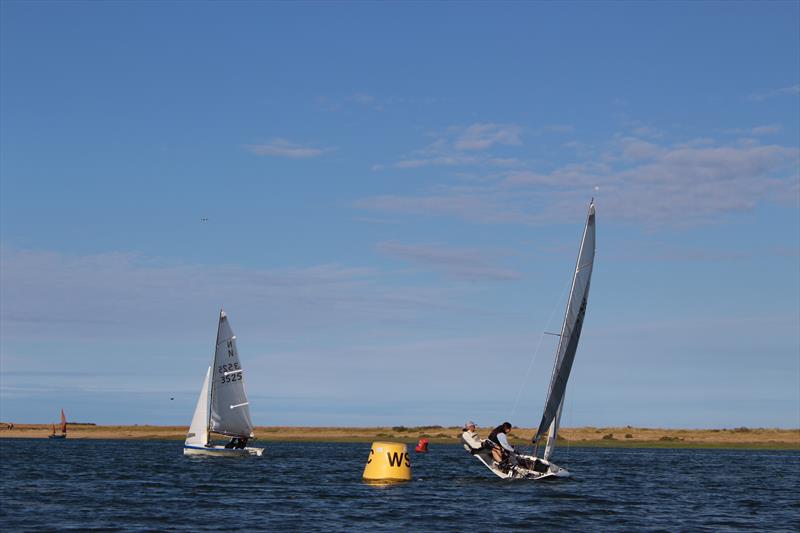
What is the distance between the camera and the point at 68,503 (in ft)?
122

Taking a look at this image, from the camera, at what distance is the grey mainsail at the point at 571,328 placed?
4484 cm

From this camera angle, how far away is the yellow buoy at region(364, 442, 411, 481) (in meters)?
44.6

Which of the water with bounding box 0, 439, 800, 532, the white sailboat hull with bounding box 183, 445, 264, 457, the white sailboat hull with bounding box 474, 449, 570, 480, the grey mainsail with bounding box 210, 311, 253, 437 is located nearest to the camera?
the water with bounding box 0, 439, 800, 532

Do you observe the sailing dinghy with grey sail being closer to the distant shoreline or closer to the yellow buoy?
the yellow buoy

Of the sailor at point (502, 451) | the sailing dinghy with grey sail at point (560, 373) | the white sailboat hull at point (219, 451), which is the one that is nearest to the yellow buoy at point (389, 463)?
the sailing dinghy with grey sail at point (560, 373)

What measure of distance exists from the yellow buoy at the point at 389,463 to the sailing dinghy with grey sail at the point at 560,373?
3586 millimetres

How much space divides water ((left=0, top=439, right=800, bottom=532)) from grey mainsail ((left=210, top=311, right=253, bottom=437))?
15399mm

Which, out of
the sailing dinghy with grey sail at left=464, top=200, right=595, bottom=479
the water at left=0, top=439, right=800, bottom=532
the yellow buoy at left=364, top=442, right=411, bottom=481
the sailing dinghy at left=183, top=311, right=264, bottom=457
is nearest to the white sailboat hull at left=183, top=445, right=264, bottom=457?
the sailing dinghy at left=183, top=311, right=264, bottom=457

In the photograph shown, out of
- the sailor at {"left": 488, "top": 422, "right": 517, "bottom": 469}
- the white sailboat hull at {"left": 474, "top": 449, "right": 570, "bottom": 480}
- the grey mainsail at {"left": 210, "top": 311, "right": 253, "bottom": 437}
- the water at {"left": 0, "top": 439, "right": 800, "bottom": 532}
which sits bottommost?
the water at {"left": 0, "top": 439, "right": 800, "bottom": 532}

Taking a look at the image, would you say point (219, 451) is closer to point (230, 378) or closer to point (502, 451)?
point (230, 378)

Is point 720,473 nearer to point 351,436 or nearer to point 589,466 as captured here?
point 589,466

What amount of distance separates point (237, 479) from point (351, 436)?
108m

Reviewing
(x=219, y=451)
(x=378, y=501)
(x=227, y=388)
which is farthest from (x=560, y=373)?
(x=227, y=388)

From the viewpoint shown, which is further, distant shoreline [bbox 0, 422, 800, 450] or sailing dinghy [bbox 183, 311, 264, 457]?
distant shoreline [bbox 0, 422, 800, 450]
